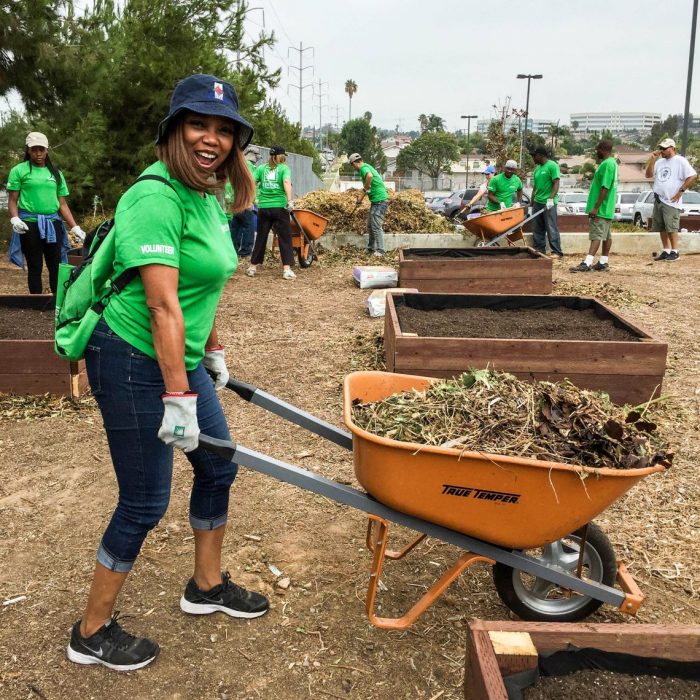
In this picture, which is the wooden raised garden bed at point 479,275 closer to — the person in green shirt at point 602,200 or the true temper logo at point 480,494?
the person in green shirt at point 602,200

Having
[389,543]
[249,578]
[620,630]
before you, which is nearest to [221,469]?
[249,578]

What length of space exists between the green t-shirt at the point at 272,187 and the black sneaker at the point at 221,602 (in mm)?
7899

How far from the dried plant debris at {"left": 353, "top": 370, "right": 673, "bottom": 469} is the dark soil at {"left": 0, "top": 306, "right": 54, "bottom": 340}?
357cm

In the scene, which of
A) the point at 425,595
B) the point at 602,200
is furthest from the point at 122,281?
the point at 602,200

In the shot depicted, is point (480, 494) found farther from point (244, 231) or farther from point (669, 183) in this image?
point (244, 231)

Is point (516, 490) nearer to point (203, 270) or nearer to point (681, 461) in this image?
point (203, 270)

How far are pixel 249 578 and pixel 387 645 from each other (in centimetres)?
71

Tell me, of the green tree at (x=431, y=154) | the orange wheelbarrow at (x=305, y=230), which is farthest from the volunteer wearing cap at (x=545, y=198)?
the green tree at (x=431, y=154)

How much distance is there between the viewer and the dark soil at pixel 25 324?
17.0ft

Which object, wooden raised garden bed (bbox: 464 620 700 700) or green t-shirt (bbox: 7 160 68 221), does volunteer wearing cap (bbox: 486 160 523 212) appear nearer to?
green t-shirt (bbox: 7 160 68 221)

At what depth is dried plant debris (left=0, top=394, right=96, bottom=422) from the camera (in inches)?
181

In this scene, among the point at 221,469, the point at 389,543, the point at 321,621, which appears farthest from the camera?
the point at 389,543

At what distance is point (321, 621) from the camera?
106 inches

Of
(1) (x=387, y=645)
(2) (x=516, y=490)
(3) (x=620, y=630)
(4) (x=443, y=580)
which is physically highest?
(2) (x=516, y=490)
